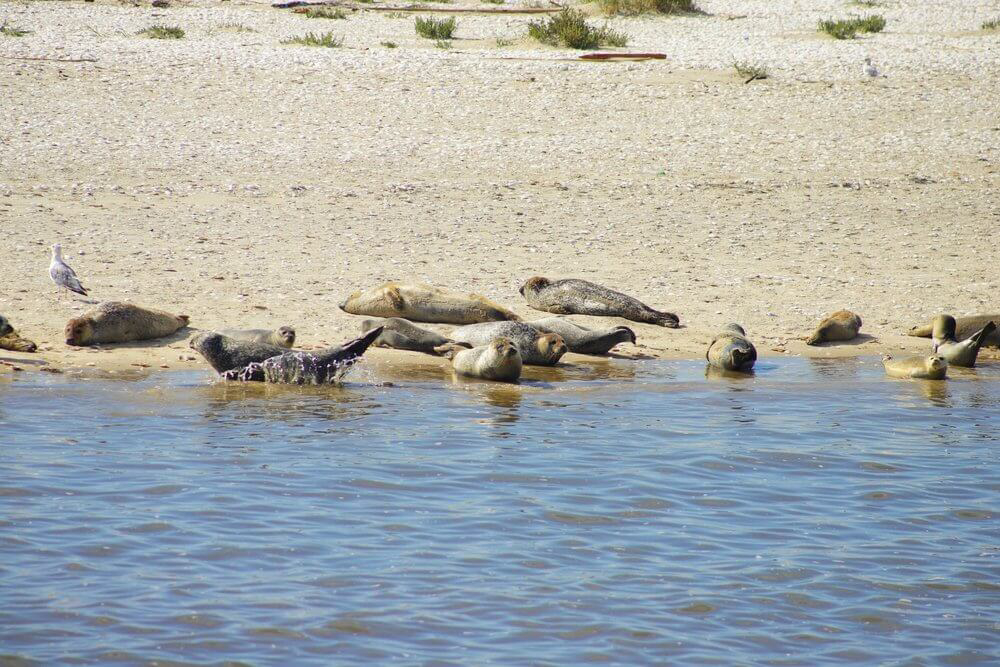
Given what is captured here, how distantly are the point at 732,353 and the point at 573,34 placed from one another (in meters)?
8.78

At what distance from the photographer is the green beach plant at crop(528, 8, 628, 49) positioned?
16.3m

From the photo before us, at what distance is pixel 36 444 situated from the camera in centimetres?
655

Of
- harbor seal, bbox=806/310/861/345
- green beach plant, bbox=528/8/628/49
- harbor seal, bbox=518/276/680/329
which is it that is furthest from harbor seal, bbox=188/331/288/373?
green beach plant, bbox=528/8/628/49

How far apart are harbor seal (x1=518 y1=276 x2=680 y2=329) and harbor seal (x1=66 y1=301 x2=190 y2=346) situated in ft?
8.72

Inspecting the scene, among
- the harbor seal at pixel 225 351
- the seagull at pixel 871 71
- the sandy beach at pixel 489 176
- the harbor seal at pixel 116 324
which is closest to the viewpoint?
the harbor seal at pixel 225 351

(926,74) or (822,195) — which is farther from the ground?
(926,74)

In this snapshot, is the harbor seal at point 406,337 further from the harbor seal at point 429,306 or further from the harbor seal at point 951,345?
the harbor seal at point 951,345

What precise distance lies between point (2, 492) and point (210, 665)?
2.19 metres

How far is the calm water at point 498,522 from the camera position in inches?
174

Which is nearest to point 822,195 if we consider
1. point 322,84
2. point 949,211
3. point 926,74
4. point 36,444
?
point 949,211

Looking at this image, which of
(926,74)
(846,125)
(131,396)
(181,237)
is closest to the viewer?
(131,396)

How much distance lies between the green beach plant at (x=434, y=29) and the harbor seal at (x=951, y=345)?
31.4 feet

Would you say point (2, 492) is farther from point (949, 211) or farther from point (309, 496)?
point (949, 211)

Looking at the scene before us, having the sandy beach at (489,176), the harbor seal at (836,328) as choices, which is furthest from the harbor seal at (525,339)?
the harbor seal at (836,328)
